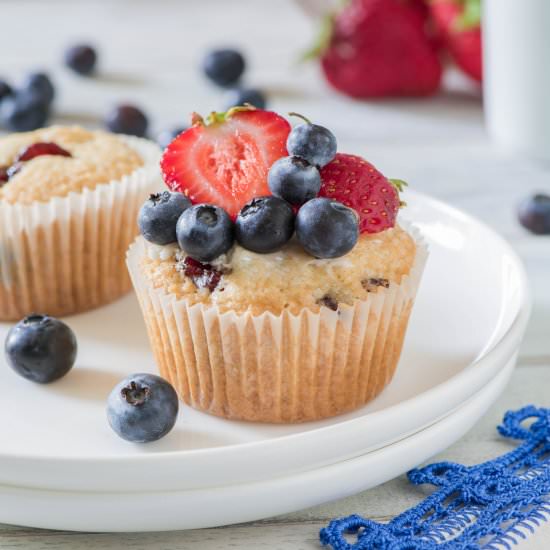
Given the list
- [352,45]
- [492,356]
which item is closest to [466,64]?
[352,45]

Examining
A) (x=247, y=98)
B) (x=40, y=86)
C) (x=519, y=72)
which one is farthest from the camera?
(x=40, y=86)

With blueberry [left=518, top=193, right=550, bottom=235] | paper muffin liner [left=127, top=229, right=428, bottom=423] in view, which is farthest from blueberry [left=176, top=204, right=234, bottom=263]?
blueberry [left=518, top=193, right=550, bottom=235]

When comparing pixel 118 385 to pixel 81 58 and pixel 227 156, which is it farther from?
pixel 81 58

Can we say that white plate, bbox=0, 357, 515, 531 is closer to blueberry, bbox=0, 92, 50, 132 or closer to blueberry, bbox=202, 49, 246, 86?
blueberry, bbox=0, 92, 50, 132

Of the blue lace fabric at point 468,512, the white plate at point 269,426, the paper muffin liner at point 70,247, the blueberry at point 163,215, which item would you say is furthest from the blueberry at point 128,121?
the blue lace fabric at point 468,512

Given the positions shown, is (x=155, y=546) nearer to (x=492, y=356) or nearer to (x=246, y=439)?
(x=246, y=439)

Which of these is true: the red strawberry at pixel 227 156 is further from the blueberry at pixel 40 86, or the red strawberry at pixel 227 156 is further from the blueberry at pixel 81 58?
the blueberry at pixel 81 58

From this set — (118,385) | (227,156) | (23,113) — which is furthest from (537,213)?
(23,113)
